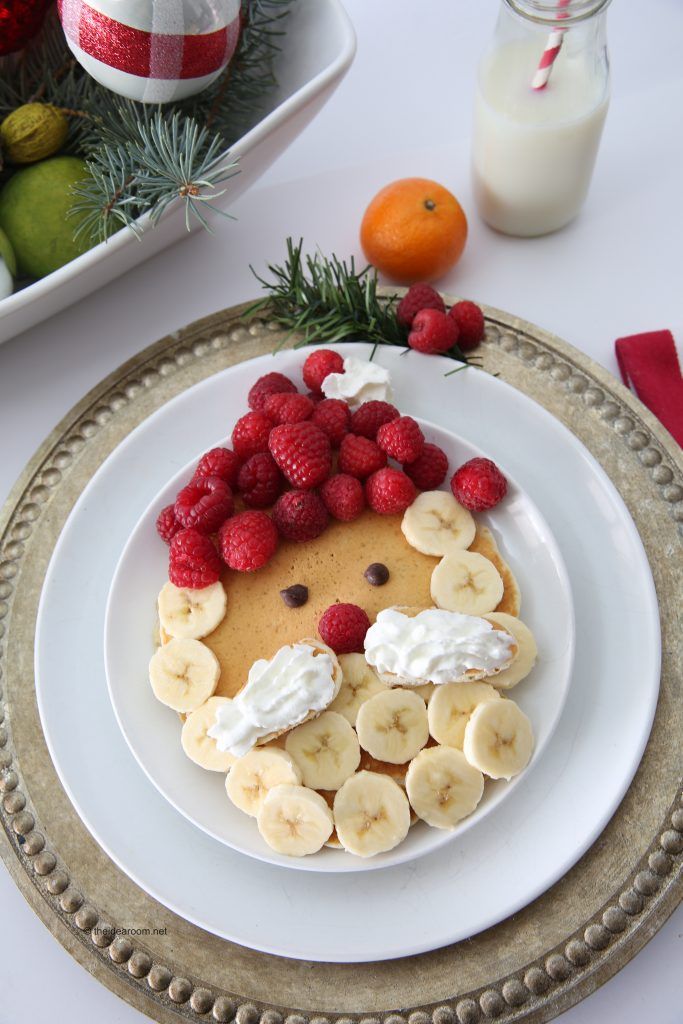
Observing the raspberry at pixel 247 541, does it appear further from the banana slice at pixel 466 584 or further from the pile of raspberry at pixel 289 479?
the banana slice at pixel 466 584

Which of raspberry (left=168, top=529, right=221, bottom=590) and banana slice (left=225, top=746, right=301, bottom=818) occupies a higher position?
raspberry (left=168, top=529, right=221, bottom=590)

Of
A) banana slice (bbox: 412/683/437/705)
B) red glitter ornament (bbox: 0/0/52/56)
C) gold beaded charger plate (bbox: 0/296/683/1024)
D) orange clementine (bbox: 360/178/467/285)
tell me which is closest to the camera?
gold beaded charger plate (bbox: 0/296/683/1024)

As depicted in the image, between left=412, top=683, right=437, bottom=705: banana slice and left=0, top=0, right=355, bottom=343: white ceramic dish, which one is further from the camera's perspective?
left=0, top=0, right=355, bottom=343: white ceramic dish

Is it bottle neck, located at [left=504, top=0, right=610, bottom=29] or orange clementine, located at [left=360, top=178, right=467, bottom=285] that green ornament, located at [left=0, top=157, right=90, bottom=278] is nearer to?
orange clementine, located at [left=360, top=178, right=467, bottom=285]

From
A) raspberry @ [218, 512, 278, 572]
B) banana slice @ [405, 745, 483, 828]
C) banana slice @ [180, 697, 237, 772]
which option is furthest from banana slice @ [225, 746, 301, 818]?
raspberry @ [218, 512, 278, 572]

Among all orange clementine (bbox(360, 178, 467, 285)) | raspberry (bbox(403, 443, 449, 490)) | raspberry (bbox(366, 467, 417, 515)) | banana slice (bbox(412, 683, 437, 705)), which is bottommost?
banana slice (bbox(412, 683, 437, 705))

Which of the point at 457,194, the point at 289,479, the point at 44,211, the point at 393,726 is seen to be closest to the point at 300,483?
the point at 289,479

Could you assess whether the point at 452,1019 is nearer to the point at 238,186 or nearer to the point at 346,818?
the point at 346,818

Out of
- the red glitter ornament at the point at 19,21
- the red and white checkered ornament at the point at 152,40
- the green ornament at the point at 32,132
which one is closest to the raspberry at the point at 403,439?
the red and white checkered ornament at the point at 152,40

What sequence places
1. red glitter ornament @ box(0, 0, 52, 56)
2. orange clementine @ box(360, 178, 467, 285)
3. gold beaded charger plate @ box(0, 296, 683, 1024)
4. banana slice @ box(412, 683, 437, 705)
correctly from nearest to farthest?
gold beaded charger plate @ box(0, 296, 683, 1024)
banana slice @ box(412, 683, 437, 705)
red glitter ornament @ box(0, 0, 52, 56)
orange clementine @ box(360, 178, 467, 285)
